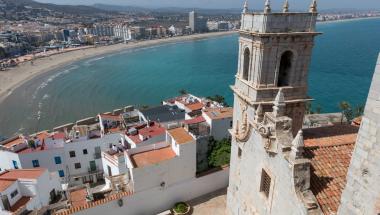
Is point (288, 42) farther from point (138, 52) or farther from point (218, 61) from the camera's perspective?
point (138, 52)

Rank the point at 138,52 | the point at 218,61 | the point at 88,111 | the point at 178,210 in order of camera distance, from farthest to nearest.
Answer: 1. the point at 138,52
2. the point at 218,61
3. the point at 88,111
4. the point at 178,210

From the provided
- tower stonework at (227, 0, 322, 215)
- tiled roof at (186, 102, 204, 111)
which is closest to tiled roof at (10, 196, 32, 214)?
tower stonework at (227, 0, 322, 215)

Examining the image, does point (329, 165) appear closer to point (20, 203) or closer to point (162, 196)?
point (162, 196)

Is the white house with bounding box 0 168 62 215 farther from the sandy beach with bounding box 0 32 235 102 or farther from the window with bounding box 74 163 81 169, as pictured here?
the sandy beach with bounding box 0 32 235 102

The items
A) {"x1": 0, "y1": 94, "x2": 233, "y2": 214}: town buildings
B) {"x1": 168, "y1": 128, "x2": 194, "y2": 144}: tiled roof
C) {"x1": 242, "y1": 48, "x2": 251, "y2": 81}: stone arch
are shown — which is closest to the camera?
{"x1": 242, "y1": 48, "x2": 251, "y2": 81}: stone arch

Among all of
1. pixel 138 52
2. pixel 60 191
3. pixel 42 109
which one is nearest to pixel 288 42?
pixel 60 191

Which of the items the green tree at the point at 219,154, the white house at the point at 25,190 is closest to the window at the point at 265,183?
the green tree at the point at 219,154
